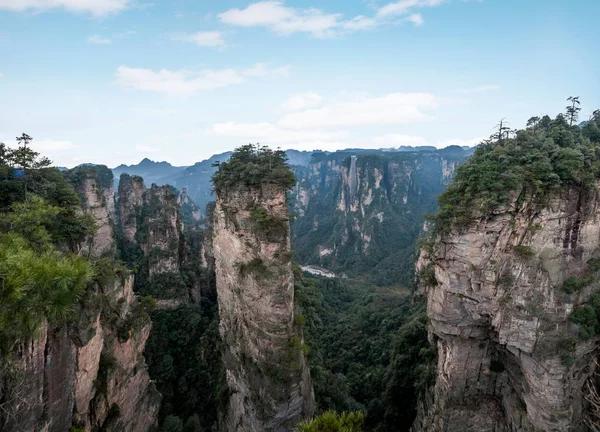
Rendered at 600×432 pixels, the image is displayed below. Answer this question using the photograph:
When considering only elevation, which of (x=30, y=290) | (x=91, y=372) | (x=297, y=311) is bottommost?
(x=297, y=311)

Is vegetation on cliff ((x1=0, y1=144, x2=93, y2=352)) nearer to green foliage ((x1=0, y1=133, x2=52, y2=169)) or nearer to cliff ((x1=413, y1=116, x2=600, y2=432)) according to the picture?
green foliage ((x1=0, y1=133, x2=52, y2=169))

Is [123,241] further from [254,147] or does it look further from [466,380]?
[466,380]

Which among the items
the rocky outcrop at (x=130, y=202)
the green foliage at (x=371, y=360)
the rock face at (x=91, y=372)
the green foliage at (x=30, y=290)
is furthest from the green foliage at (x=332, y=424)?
the rocky outcrop at (x=130, y=202)

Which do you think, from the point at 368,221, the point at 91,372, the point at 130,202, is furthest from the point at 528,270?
the point at 368,221

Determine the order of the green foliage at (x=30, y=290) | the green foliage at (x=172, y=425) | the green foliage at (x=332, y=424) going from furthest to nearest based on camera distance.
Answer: the green foliage at (x=172, y=425), the green foliage at (x=332, y=424), the green foliage at (x=30, y=290)

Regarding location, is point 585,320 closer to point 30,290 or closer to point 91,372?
point 30,290

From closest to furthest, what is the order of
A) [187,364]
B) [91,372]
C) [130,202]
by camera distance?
1. [91,372]
2. [187,364]
3. [130,202]

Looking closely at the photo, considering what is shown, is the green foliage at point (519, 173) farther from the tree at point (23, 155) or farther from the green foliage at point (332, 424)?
the tree at point (23, 155)
